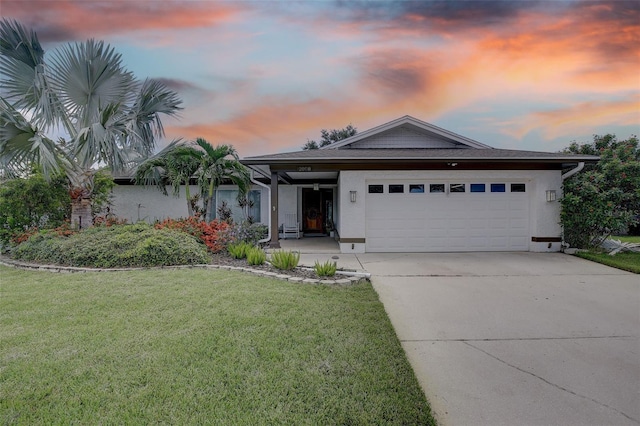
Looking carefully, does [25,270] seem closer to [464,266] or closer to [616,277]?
[464,266]

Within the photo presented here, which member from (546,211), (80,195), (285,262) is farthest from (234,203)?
(546,211)

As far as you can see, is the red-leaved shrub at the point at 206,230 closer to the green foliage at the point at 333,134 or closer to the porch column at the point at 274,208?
the porch column at the point at 274,208

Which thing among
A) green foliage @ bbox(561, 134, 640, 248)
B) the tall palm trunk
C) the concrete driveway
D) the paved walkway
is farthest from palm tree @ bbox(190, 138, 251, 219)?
green foliage @ bbox(561, 134, 640, 248)

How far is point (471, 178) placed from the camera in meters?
9.52

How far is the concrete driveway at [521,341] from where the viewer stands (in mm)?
2477

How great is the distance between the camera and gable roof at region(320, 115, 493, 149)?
12109 mm

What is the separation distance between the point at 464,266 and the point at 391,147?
6.42 m

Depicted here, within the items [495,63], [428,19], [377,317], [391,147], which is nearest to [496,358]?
[377,317]

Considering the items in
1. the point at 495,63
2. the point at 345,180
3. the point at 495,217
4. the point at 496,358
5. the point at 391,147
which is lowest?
the point at 496,358

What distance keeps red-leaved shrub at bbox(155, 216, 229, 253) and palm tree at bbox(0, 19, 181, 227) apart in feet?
7.42

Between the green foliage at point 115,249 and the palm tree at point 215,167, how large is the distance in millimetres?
3194

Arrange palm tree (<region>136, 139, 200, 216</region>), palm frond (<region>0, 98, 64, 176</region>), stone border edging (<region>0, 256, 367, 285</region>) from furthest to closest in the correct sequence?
palm tree (<region>136, 139, 200, 216</region>) < palm frond (<region>0, 98, 64, 176</region>) < stone border edging (<region>0, 256, 367, 285</region>)

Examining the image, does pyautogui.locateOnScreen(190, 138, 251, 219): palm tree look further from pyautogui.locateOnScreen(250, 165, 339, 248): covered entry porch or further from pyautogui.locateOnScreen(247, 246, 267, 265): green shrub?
pyautogui.locateOnScreen(247, 246, 267, 265): green shrub

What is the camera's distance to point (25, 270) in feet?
22.2
